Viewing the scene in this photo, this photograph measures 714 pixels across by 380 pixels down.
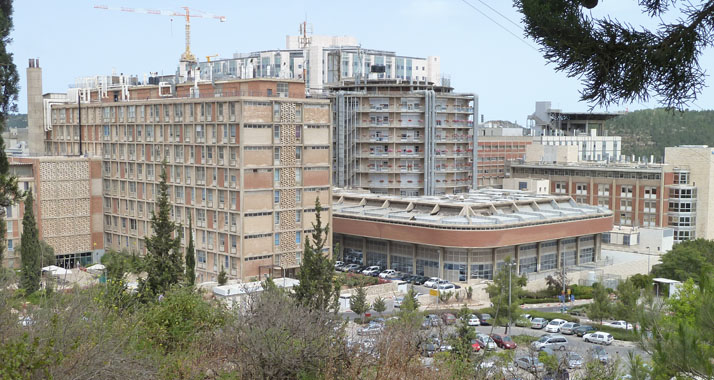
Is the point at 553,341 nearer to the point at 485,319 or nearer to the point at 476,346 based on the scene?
the point at 485,319

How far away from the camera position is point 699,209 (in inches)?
2493

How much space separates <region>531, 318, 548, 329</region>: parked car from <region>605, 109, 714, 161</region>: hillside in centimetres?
9206

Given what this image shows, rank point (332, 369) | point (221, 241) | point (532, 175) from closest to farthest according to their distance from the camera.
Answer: point (332, 369) → point (221, 241) → point (532, 175)

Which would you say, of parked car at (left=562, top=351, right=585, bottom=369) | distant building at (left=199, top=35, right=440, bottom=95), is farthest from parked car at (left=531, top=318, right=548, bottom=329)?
distant building at (left=199, top=35, right=440, bottom=95)

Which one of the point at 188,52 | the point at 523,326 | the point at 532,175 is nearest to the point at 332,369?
the point at 523,326

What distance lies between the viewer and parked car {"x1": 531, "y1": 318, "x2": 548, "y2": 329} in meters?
37.8

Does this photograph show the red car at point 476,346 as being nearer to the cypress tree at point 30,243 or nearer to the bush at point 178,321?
the bush at point 178,321

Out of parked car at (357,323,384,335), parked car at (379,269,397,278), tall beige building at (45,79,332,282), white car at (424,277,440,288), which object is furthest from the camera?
parked car at (379,269,397,278)

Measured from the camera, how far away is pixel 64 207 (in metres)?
50.0

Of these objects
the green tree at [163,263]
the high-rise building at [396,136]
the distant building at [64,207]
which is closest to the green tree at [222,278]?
the green tree at [163,263]

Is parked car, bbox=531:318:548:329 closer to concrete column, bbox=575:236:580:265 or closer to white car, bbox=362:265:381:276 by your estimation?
white car, bbox=362:265:381:276

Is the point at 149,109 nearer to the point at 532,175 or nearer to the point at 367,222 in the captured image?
the point at 367,222

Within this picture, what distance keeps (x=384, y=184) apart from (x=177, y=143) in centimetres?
2218

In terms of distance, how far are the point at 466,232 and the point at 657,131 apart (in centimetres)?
9551
